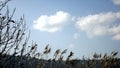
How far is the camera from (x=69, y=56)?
8656mm

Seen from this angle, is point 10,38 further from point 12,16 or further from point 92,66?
point 92,66

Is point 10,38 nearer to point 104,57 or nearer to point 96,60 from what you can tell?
point 104,57

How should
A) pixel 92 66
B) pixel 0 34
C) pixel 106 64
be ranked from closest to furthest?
pixel 0 34, pixel 106 64, pixel 92 66

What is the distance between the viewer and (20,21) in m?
5.26

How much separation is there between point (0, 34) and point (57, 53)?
460 cm

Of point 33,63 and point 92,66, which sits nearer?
point 33,63

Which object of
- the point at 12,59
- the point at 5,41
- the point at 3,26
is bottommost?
the point at 12,59

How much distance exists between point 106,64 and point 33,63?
284 centimetres

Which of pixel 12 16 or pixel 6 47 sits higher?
pixel 12 16

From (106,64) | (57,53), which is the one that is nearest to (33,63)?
(57,53)

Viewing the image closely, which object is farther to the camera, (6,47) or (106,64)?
(106,64)

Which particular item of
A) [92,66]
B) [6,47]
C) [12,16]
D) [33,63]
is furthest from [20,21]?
[92,66]

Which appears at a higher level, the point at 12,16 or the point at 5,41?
the point at 12,16

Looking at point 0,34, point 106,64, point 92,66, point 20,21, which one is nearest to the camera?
point 0,34
